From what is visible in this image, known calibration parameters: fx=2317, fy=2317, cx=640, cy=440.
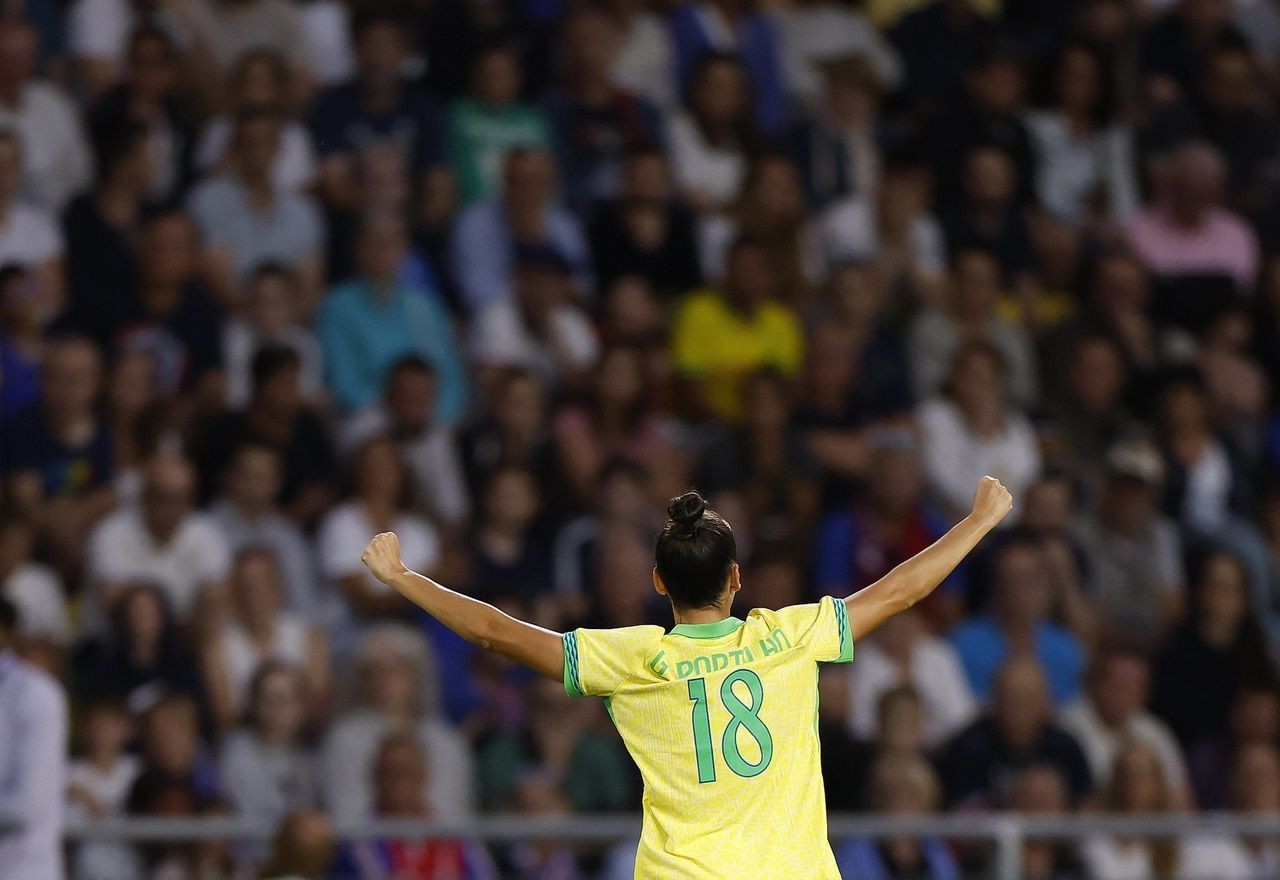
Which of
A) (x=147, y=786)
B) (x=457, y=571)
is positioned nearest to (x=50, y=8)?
(x=457, y=571)

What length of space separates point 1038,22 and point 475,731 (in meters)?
7.11

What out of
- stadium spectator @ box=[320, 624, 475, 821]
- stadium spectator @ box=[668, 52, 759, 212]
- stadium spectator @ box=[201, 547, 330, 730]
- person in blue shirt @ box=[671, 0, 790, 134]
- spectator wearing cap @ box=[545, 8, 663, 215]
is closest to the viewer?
stadium spectator @ box=[320, 624, 475, 821]

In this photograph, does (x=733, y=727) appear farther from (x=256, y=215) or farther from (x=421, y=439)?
(x=256, y=215)

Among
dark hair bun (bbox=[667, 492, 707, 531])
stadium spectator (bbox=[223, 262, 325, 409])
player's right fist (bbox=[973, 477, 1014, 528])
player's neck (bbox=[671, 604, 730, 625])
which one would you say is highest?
stadium spectator (bbox=[223, 262, 325, 409])

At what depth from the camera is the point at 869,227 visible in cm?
1301

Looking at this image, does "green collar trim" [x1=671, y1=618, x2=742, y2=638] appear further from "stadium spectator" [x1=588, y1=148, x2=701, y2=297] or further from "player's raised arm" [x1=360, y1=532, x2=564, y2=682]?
"stadium spectator" [x1=588, y1=148, x2=701, y2=297]

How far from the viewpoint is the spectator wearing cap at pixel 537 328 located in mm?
11797

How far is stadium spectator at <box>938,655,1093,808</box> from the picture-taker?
34.4 feet

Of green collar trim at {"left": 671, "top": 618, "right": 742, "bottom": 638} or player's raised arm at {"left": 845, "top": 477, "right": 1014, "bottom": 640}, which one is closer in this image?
green collar trim at {"left": 671, "top": 618, "right": 742, "bottom": 638}

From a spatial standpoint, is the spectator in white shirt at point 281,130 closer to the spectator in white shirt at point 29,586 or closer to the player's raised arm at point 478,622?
the spectator in white shirt at point 29,586

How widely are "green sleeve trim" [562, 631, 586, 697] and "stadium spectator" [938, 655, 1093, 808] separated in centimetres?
548

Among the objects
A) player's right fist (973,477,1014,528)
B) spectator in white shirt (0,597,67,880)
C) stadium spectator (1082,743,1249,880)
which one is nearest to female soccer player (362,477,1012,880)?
player's right fist (973,477,1014,528)

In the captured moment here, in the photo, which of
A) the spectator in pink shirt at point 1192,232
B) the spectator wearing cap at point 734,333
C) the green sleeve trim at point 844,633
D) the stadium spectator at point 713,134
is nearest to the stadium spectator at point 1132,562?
the spectator wearing cap at point 734,333

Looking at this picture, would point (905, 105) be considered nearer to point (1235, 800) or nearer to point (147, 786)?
point (1235, 800)
